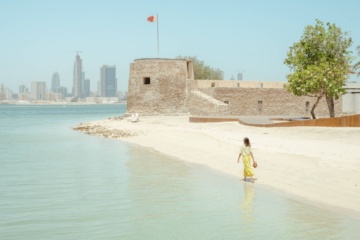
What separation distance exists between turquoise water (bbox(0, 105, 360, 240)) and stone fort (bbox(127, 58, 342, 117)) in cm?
2456

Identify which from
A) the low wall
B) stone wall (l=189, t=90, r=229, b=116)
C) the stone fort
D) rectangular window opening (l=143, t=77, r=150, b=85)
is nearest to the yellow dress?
the low wall

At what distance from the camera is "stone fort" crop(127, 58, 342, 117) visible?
41656 mm

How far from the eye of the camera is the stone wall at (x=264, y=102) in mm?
40500

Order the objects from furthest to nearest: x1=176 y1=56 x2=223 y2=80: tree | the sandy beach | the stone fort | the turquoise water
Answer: x1=176 y1=56 x2=223 y2=80: tree
the stone fort
the sandy beach
the turquoise water

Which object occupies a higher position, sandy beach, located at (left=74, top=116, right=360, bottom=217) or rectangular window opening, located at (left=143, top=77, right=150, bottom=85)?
rectangular window opening, located at (left=143, top=77, right=150, bottom=85)

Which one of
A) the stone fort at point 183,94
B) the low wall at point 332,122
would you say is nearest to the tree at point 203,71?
the stone fort at point 183,94

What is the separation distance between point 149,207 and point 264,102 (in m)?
31.8

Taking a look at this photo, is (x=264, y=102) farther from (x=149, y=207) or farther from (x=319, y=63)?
(x=149, y=207)

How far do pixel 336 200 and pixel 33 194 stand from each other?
7.75 m

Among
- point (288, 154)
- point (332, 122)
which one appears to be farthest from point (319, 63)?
point (288, 154)

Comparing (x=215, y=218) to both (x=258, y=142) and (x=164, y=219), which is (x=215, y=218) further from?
(x=258, y=142)

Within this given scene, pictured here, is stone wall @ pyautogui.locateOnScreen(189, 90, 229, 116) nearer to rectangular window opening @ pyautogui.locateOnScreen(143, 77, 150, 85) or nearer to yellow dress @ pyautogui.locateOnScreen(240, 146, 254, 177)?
rectangular window opening @ pyautogui.locateOnScreen(143, 77, 150, 85)

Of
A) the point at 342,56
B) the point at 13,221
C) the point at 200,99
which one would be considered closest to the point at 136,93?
the point at 200,99

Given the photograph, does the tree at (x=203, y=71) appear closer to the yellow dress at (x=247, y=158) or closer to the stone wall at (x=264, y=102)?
the stone wall at (x=264, y=102)
